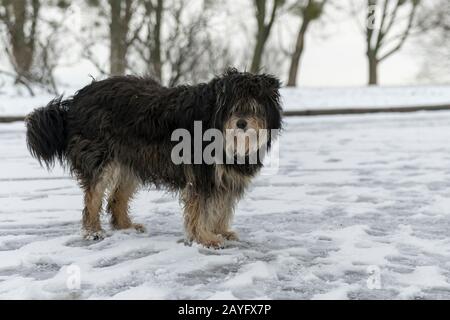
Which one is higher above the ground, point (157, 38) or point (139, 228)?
point (157, 38)

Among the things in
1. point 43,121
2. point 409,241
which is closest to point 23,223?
point 43,121

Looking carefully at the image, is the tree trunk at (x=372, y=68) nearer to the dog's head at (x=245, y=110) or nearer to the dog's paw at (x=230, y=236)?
the dog's paw at (x=230, y=236)

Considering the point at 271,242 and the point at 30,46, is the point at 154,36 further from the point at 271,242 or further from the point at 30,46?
the point at 271,242

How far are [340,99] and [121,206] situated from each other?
47.9ft

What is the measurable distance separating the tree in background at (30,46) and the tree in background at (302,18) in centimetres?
1108

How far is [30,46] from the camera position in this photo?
18844 mm

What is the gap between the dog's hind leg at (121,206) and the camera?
5.31 m

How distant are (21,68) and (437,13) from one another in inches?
825

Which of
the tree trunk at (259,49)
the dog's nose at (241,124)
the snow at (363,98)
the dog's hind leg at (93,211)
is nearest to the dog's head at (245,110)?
the dog's nose at (241,124)

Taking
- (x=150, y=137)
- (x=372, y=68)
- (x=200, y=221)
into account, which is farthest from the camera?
(x=372, y=68)

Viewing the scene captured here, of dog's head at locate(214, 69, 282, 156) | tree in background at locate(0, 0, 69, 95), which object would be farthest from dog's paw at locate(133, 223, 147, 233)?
tree in background at locate(0, 0, 69, 95)

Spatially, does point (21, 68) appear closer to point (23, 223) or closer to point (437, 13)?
point (23, 223)

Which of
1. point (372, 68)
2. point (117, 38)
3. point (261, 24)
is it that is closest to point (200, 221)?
point (117, 38)

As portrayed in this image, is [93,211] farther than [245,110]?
Yes
